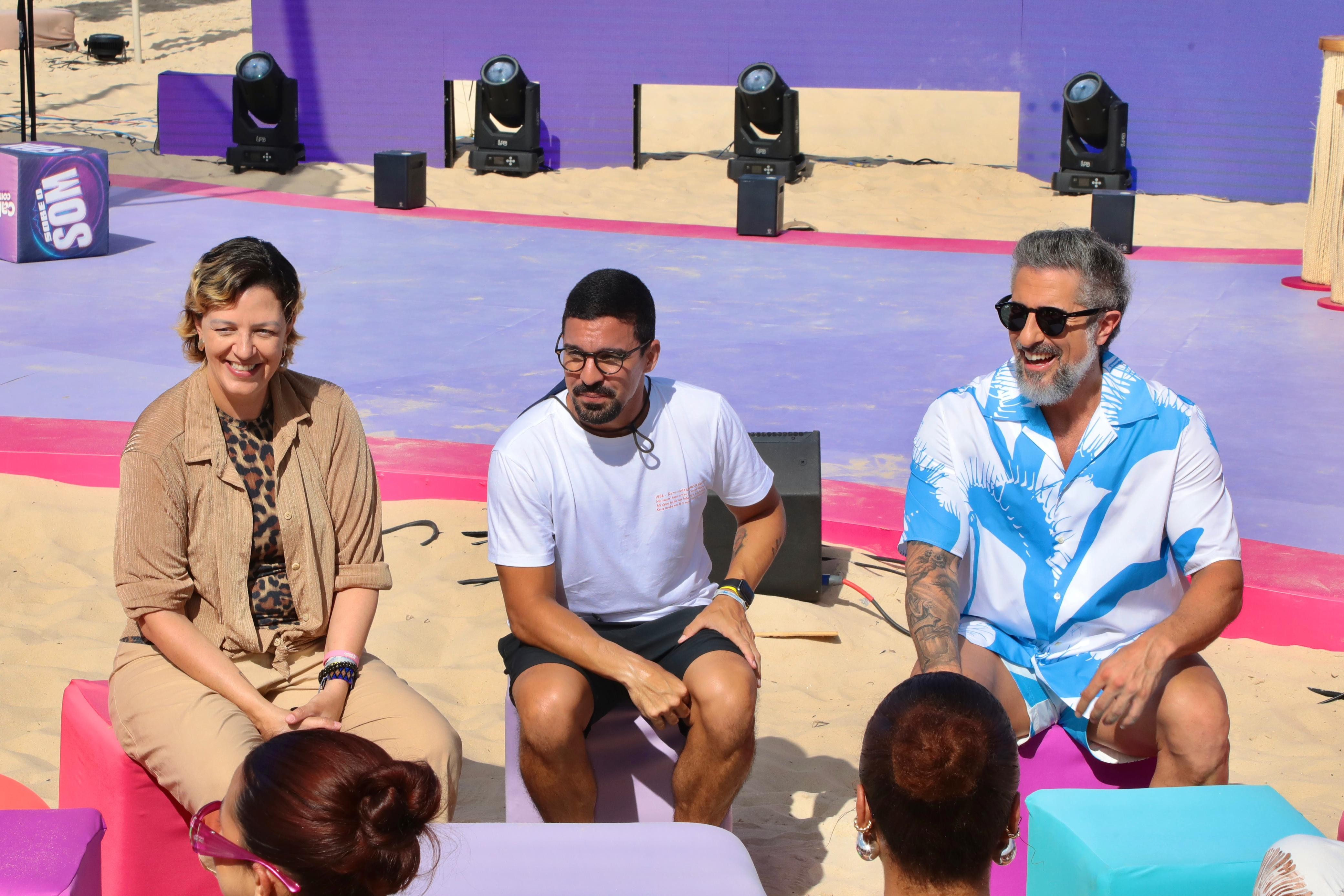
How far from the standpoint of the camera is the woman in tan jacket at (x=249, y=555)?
8.39ft

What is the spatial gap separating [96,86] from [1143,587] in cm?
2091

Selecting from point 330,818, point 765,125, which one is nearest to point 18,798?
point 330,818

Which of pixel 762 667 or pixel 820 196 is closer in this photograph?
pixel 762 667

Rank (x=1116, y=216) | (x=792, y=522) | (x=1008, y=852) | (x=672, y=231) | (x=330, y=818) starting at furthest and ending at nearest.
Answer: (x=672, y=231) < (x=1116, y=216) < (x=792, y=522) < (x=1008, y=852) < (x=330, y=818)

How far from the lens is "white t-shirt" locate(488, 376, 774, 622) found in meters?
2.79

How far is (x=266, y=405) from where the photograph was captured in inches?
112

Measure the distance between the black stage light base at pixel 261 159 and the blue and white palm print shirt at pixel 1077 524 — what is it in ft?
42.5

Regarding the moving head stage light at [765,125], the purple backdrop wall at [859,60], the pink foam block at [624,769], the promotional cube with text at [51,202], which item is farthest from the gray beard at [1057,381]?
the purple backdrop wall at [859,60]

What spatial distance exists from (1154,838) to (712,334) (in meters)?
6.00

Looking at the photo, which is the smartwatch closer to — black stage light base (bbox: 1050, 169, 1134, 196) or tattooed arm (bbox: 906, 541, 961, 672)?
tattooed arm (bbox: 906, 541, 961, 672)

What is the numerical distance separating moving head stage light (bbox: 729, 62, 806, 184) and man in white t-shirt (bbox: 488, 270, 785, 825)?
1099 cm

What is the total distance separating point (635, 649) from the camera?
2.84 metres

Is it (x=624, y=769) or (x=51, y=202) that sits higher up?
(x=51, y=202)

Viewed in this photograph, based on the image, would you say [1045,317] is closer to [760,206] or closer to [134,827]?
[134,827]
